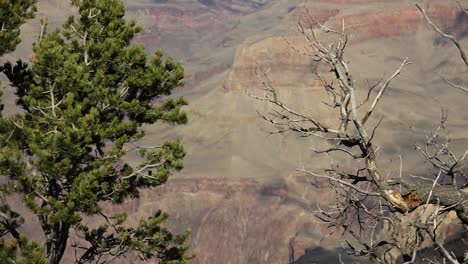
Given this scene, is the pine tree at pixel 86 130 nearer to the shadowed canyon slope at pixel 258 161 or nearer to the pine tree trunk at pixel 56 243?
the pine tree trunk at pixel 56 243

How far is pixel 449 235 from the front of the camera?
146 ft

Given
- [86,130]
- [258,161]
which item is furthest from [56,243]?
[258,161]

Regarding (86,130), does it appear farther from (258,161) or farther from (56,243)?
(258,161)

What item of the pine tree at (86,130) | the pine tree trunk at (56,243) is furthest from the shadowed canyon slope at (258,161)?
the pine tree trunk at (56,243)

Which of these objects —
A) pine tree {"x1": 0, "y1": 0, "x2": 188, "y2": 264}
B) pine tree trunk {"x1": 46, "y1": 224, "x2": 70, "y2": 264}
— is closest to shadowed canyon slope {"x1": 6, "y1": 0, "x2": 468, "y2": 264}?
pine tree {"x1": 0, "y1": 0, "x2": 188, "y2": 264}

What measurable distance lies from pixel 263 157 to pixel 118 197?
4726 inches

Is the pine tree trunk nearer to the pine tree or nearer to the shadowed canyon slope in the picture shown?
the pine tree

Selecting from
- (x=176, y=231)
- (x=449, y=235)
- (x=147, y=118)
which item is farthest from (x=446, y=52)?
(x=147, y=118)

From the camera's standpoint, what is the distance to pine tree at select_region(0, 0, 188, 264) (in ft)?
60.0

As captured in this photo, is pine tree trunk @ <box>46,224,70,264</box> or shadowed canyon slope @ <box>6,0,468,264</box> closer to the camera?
pine tree trunk @ <box>46,224,70,264</box>

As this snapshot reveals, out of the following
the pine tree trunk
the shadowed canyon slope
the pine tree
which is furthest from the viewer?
the shadowed canyon slope

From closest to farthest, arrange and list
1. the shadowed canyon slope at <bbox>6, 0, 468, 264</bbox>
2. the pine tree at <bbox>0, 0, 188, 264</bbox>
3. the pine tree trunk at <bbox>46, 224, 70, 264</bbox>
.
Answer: the pine tree at <bbox>0, 0, 188, 264</bbox>, the pine tree trunk at <bbox>46, 224, 70, 264</bbox>, the shadowed canyon slope at <bbox>6, 0, 468, 264</bbox>

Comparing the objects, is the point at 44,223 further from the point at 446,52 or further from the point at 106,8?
the point at 446,52

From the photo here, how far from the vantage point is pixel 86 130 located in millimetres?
18500
